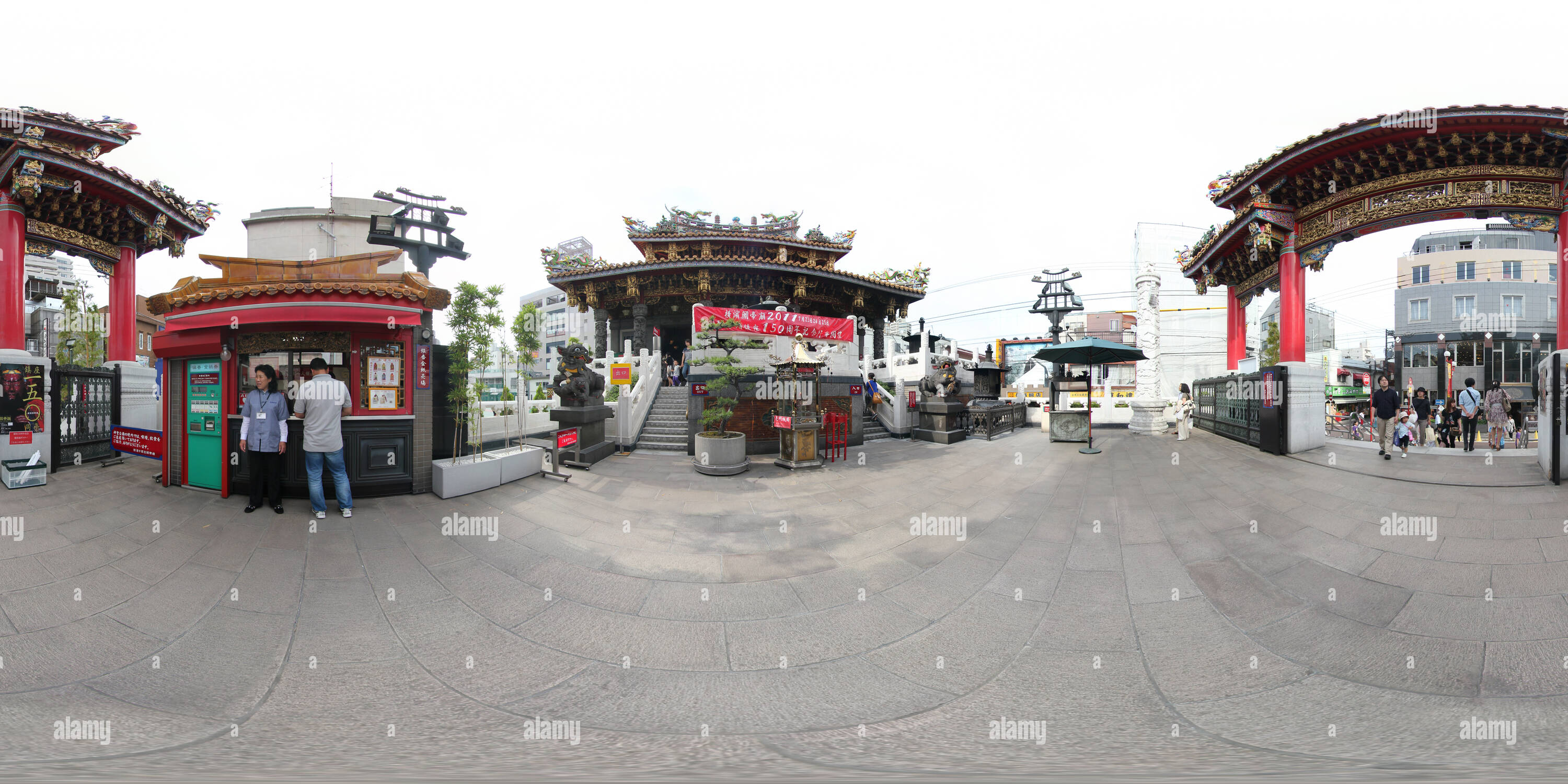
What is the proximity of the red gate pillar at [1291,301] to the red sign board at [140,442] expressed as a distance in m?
17.2

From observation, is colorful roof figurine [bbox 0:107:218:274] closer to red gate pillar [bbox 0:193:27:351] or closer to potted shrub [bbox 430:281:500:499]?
red gate pillar [bbox 0:193:27:351]

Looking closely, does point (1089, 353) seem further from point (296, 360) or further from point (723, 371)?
point (296, 360)

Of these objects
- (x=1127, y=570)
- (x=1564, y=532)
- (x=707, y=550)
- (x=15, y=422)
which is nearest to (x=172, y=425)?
(x=15, y=422)

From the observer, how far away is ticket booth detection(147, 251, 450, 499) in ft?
20.1

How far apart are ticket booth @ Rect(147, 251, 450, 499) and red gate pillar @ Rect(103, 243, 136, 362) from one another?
6.42 metres

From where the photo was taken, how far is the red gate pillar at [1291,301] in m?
9.46

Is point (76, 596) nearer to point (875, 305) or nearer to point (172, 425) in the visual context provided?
point (172, 425)

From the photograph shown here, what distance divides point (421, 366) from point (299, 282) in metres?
1.47

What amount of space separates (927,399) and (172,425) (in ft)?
44.0

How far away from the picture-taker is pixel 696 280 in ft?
66.0
